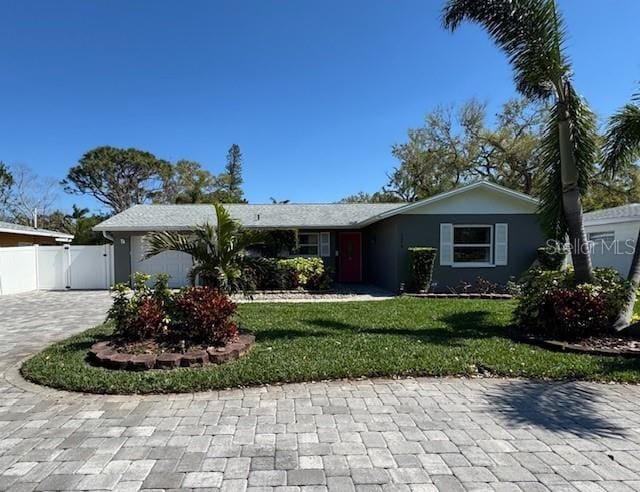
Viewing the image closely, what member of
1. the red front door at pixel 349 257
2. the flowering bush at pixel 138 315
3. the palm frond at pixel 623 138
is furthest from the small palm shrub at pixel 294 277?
the palm frond at pixel 623 138

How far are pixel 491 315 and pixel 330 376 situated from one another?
5.43 m

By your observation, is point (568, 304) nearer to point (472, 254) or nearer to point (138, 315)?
point (138, 315)

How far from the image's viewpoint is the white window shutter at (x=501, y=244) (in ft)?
43.3

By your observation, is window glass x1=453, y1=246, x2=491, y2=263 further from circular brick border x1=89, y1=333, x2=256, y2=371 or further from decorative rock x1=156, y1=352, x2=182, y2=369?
decorative rock x1=156, y1=352, x2=182, y2=369

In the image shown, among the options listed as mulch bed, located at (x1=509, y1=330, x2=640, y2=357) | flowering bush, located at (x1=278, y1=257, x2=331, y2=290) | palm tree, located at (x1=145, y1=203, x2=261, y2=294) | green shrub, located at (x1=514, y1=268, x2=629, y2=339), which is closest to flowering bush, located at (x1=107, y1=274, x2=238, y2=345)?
palm tree, located at (x1=145, y1=203, x2=261, y2=294)

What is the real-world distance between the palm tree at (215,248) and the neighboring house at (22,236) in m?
12.3

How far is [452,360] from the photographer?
5.38 meters

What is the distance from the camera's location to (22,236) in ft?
57.2

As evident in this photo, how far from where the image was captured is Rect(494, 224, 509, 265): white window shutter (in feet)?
43.3

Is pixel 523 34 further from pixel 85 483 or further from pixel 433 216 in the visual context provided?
pixel 85 483

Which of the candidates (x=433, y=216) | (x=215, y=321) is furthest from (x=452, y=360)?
(x=433, y=216)

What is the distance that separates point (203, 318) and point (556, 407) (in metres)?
4.25

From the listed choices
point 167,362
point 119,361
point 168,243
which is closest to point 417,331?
point 167,362

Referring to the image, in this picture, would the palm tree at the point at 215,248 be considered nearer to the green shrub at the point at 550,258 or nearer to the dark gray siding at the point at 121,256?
the dark gray siding at the point at 121,256
